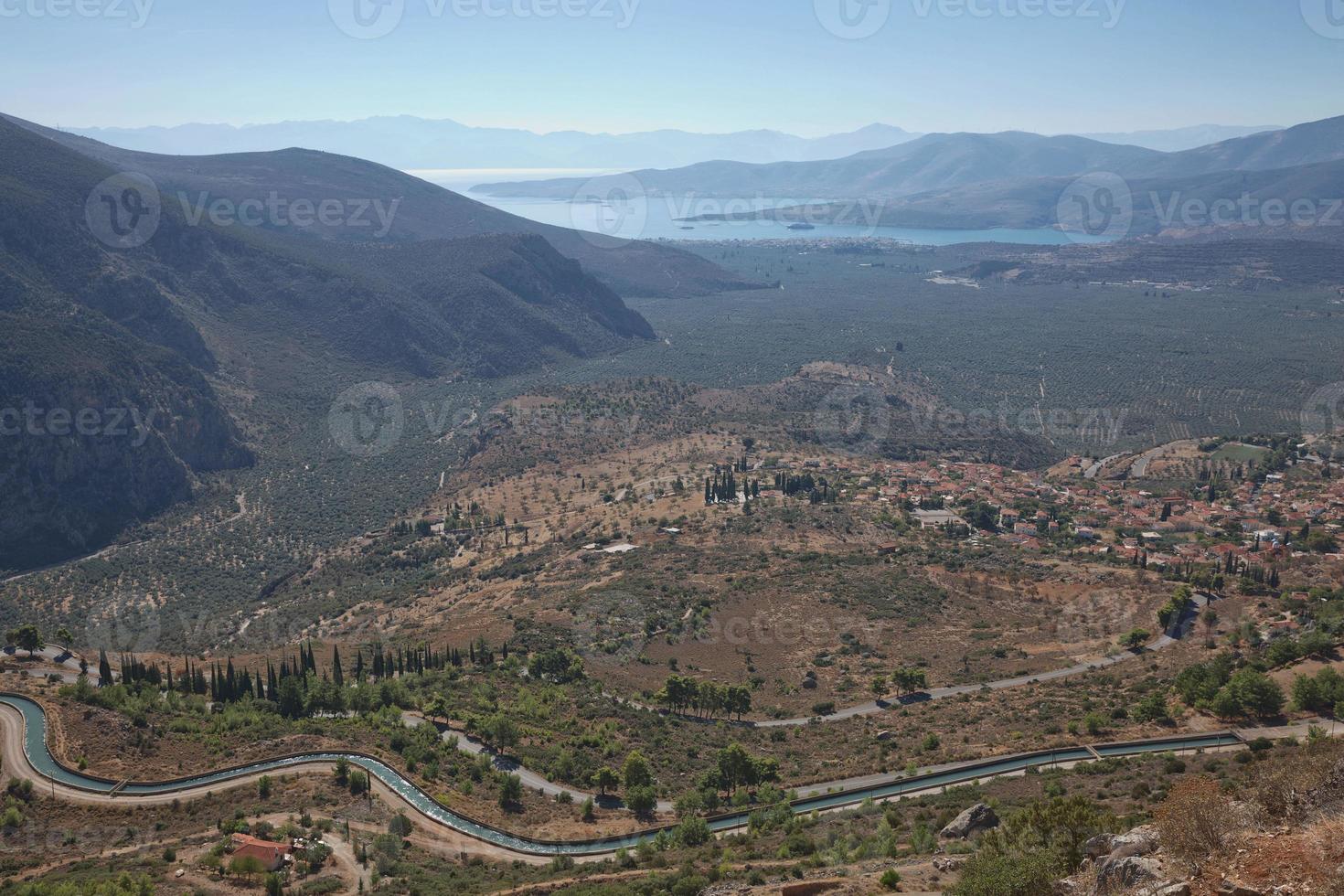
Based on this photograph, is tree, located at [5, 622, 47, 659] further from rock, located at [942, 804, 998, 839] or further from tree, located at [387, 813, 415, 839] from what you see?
rock, located at [942, 804, 998, 839]

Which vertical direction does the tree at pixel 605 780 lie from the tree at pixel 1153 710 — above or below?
below

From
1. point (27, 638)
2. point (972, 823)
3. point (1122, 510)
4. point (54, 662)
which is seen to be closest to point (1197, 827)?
point (972, 823)

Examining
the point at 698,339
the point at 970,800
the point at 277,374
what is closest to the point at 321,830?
the point at 970,800

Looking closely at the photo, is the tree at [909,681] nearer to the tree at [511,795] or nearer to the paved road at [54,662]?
the tree at [511,795]

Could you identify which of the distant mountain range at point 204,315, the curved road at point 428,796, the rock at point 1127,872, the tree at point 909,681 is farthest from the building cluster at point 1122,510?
the distant mountain range at point 204,315

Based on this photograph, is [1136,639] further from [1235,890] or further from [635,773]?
[1235,890]
